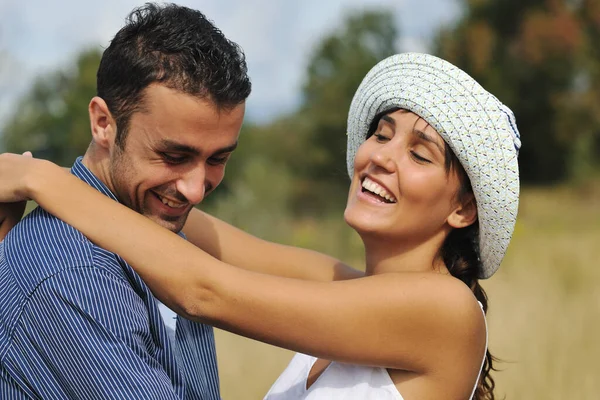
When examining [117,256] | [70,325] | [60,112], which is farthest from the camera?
[60,112]

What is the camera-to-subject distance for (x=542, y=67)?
26.9 metres

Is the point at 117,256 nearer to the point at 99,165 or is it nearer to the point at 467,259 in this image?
the point at 99,165

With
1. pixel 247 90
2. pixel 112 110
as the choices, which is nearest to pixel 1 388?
pixel 112 110

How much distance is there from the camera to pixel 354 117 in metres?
3.33

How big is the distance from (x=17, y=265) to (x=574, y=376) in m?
5.72

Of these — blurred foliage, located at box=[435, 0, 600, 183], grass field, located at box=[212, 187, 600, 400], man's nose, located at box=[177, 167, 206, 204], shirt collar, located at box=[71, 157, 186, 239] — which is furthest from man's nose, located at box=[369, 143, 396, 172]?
blurred foliage, located at box=[435, 0, 600, 183]

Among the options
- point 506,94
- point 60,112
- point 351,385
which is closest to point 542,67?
point 506,94

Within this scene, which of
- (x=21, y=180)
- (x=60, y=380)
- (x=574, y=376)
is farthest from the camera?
(x=574, y=376)

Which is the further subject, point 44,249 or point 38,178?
point 38,178

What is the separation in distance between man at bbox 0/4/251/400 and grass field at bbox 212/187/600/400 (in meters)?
4.09

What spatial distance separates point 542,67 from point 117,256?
86.8 ft

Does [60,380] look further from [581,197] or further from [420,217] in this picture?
[581,197]

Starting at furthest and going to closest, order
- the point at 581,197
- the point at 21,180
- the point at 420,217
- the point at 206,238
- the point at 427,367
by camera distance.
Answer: the point at 581,197 < the point at 206,238 < the point at 420,217 < the point at 427,367 < the point at 21,180

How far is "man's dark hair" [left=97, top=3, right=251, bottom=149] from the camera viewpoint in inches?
97.7
